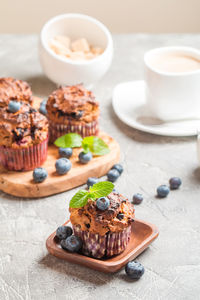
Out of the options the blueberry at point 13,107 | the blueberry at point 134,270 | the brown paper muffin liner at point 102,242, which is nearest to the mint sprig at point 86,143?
the blueberry at point 13,107

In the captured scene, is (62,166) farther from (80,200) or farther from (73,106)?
(80,200)

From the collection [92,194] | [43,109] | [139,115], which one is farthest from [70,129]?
[92,194]

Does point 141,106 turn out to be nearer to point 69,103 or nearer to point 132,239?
point 69,103

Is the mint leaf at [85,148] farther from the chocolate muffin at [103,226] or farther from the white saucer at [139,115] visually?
the chocolate muffin at [103,226]

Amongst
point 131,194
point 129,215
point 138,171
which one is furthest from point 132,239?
point 138,171

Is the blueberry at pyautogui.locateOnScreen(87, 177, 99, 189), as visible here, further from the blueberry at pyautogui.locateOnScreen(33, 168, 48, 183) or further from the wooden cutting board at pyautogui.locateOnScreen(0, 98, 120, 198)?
the blueberry at pyautogui.locateOnScreen(33, 168, 48, 183)

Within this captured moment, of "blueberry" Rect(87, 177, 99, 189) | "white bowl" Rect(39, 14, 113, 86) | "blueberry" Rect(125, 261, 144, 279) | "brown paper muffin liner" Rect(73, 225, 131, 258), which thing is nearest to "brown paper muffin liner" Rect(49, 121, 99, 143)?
"blueberry" Rect(87, 177, 99, 189)
